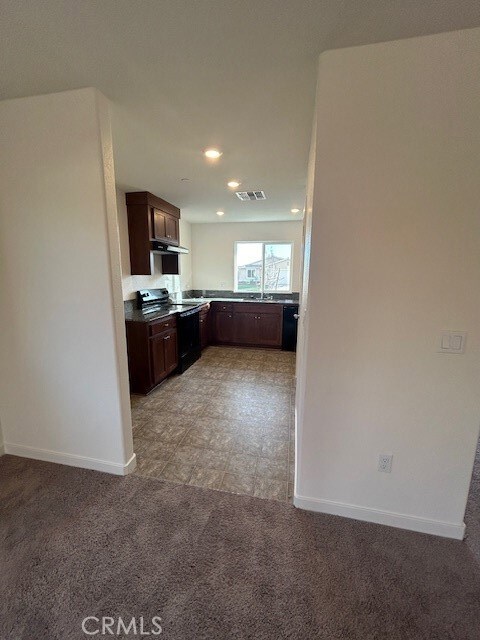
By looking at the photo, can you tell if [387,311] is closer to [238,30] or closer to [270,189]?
[238,30]

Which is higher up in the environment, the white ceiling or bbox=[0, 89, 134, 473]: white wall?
the white ceiling

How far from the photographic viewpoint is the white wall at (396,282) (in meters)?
1.25

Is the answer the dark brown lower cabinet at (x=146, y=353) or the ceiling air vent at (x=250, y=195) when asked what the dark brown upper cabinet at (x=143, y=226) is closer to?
the dark brown lower cabinet at (x=146, y=353)

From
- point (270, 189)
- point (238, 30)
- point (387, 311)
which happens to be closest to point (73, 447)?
point (387, 311)

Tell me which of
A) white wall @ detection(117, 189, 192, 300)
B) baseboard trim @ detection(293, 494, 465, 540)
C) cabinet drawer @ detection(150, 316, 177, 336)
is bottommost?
baseboard trim @ detection(293, 494, 465, 540)

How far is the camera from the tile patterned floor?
1.98 meters

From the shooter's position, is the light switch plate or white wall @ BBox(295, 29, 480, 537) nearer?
white wall @ BBox(295, 29, 480, 537)

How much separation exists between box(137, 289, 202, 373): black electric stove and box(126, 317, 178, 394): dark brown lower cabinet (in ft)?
1.14

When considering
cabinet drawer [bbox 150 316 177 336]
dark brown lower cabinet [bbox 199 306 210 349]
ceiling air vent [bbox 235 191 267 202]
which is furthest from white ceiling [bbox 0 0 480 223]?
dark brown lower cabinet [bbox 199 306 210 349]

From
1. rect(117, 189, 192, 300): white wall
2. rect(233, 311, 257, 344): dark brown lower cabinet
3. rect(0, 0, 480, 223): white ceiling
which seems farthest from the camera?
rect(233, 311, 257, 344): dark brown lower cabinet

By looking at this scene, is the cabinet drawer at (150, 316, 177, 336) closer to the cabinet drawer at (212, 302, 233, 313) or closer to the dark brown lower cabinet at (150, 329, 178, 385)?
the dark brown lower cabinet at (150, 329, 178, 385)

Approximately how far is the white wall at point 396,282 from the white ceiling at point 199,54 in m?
0.15

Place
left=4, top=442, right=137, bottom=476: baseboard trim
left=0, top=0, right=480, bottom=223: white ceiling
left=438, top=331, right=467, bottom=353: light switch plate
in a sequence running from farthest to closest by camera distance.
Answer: left=4, top=442, right=137, bottom=476: baseboard trim → left=438, top=331, right=467, bottom=353: light switch plate → left=0, top=0, right=480, bottom=223: white ceiling

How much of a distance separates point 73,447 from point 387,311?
2.40 metres
